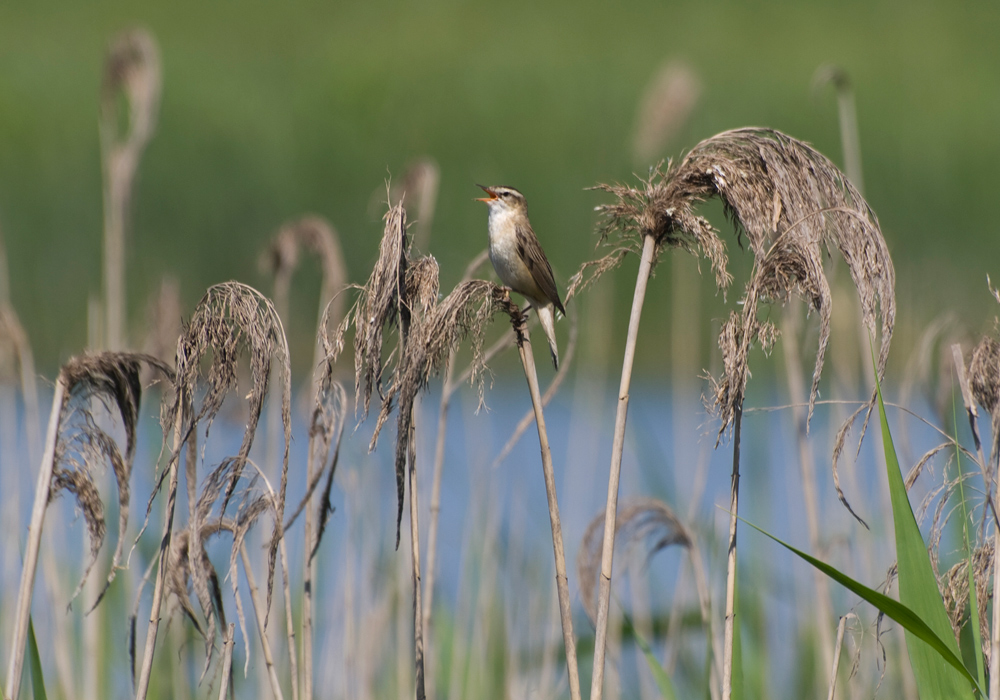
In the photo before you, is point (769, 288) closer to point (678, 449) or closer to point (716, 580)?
point (716, 580)

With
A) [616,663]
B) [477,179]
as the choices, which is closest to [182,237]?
[477,179]

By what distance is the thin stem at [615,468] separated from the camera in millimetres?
1846

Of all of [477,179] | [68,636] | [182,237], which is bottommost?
[68,636]

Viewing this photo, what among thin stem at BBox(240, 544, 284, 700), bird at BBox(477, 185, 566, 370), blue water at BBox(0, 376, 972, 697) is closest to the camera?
thin stem at BBox(240, 544, 284, 700)

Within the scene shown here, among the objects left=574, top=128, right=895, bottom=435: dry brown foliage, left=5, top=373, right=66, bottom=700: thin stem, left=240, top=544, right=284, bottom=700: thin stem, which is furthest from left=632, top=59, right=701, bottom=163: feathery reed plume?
left=5, top=373, right=66, bottom=700: thin stem

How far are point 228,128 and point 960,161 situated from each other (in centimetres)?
995

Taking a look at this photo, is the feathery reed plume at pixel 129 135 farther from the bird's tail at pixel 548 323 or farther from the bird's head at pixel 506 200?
the bird's tail at pixel 548 323

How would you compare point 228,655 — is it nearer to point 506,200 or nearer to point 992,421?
point 992,421

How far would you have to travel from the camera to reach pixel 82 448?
1969 millimetres

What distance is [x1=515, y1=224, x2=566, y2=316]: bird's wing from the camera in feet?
11.5

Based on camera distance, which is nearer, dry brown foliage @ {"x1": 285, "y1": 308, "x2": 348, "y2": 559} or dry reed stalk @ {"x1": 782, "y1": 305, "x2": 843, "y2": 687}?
dry brown foliage @ {"x1": 285, "y1": 308, "x2": 348, "y2": 559}

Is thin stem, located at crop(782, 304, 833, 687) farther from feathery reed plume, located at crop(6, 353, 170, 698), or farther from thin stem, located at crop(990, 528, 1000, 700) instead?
feathery reed plume, located at crop(6, 353, 170, 698)

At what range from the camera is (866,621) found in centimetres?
385

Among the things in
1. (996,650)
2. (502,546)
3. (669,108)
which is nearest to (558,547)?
(996,650)
